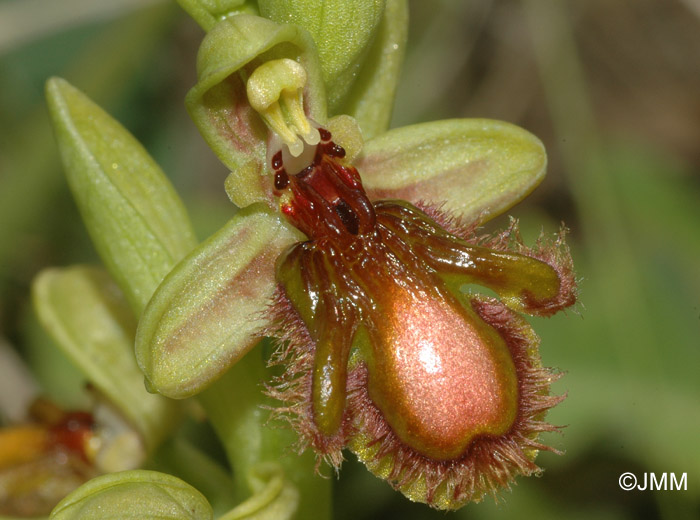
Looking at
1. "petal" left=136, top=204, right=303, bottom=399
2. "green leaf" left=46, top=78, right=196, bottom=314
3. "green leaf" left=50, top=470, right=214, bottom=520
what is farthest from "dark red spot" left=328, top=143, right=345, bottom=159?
"green leaf" left=50, top=470, right=214, bottom=520

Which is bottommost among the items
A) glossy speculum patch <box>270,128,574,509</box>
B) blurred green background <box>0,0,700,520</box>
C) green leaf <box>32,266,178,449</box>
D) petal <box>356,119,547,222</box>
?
blurred green background <box>0,0,700,520</box>

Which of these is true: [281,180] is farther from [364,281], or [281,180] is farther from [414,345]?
[414,345]

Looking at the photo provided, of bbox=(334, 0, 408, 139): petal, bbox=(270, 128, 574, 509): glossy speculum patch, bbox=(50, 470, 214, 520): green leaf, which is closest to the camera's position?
bbox=(270, 128, 574, 509): glossy speculum patch

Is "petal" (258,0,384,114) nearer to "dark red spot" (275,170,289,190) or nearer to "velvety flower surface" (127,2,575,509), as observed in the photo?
"velvety flower surface" (127,2,575,509)

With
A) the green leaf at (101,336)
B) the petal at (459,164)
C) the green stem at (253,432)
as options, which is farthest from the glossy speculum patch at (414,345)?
the green leaf at (101,336)

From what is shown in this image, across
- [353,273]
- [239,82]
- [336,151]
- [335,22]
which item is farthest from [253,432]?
[335,22]

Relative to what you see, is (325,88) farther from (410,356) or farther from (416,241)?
(410,356)

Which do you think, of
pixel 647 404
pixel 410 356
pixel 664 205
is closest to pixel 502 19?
pixel 664 205
